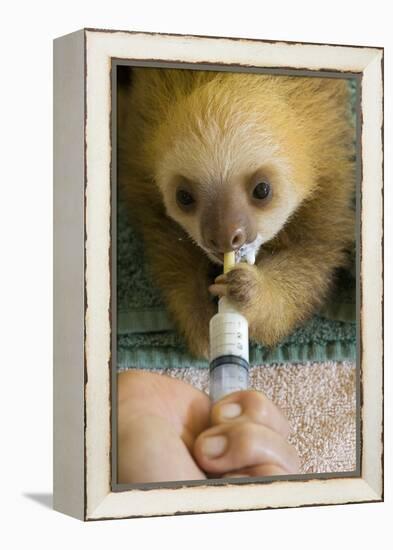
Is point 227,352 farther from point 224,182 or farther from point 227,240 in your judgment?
point 224,182

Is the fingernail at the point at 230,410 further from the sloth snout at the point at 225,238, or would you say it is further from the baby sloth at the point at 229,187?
the sloth snout at the point at 225,238

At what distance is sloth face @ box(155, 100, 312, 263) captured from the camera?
246cm

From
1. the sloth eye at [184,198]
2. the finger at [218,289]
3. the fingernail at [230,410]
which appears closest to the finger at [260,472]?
the fingernail at [230,410]

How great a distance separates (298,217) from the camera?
8.43ft

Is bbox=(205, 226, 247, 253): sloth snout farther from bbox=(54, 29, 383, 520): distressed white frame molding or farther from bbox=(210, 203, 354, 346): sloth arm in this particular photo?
bbox=(54, 29, 383, 520): distressed white frame molding

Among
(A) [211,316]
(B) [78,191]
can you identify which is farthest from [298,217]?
(B) [78,191]

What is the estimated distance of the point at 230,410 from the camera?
2494 millimetres

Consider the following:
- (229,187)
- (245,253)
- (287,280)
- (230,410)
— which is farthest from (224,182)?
(230,410)

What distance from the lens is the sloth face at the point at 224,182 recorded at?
2459 millimetres

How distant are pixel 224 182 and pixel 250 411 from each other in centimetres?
44

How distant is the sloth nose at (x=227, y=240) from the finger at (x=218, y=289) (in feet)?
0.24

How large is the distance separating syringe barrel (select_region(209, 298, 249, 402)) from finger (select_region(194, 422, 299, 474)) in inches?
2.7

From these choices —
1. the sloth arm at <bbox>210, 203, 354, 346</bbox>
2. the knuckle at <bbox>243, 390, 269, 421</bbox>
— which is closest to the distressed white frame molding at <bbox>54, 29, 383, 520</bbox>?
the knuckle at <bbox>243, 390, 269, 421</bbox>

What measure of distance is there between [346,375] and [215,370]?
318mm
